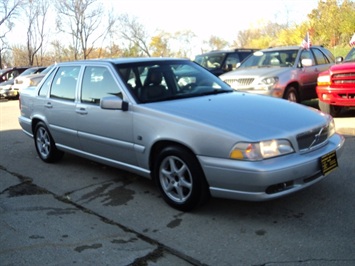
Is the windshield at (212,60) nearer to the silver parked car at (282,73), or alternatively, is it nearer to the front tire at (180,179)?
the silver parked car at (282,73)

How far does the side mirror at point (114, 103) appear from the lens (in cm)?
439

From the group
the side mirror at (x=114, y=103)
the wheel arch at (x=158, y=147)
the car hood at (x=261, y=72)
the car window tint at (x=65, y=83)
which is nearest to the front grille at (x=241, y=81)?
the car hood at (x=261, y=72)

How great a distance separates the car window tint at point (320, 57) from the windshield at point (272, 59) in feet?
2.99

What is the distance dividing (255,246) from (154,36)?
6273 centimetres

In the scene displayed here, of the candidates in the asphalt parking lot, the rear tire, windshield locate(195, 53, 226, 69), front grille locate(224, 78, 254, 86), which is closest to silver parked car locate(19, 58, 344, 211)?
the asphalt parking lot

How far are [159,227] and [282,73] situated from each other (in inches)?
251

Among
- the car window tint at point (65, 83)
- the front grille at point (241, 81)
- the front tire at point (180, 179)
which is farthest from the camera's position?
the front grille at point (241, 81)

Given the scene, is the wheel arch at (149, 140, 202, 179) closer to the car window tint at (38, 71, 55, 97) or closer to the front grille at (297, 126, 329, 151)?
the front grille at (297, 126, 329, 151)

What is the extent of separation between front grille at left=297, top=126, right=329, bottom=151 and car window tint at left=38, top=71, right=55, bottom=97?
3938 mm

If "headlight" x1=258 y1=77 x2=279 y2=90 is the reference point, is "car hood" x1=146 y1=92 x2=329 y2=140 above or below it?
below

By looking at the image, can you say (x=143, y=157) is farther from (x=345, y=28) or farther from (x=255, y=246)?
(x=345, y=28)

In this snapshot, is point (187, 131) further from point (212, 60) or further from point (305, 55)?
point (212, 60)

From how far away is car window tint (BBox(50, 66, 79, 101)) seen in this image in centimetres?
549

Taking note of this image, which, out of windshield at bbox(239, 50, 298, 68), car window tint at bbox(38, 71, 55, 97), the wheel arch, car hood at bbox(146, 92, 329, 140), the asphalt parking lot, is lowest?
the asphalt parking lot
